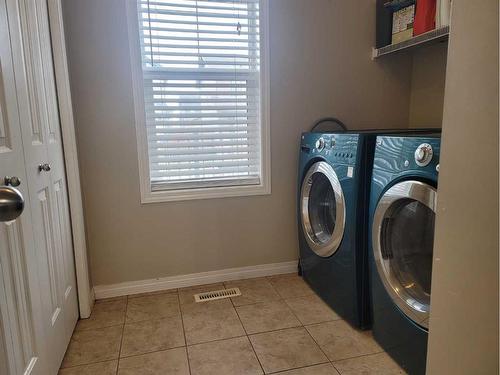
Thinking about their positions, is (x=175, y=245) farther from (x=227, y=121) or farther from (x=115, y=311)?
(x=227, y=121)

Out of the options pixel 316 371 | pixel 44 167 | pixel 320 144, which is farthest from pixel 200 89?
pixel 316 371

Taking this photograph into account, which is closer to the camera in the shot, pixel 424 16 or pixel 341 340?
pixel 341 340

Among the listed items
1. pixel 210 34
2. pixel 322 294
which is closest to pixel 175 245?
pixel 322 294

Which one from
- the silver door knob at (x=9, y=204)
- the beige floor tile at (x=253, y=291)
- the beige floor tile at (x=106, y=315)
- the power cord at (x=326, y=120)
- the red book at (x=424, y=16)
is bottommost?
the beige floor tile at (x=253, y=291)

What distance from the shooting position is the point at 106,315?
1942 mm

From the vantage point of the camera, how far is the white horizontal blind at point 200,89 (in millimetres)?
2014

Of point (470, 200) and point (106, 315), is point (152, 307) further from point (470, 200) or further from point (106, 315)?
point (470, 200)

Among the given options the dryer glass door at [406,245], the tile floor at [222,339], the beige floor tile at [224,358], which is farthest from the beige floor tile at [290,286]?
the dryer glass door at [406,245]

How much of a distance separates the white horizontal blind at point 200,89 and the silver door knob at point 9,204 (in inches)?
54.1

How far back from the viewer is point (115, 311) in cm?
198

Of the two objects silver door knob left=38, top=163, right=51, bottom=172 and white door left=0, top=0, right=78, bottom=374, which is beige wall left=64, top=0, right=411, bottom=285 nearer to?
white door left=0, top=0, right=78, bottom=374

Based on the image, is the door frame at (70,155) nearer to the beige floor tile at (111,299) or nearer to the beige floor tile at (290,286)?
the beige floor tile at (111,299)

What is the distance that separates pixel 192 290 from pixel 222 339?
22.7 inches

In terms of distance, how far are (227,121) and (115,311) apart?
1333mm
